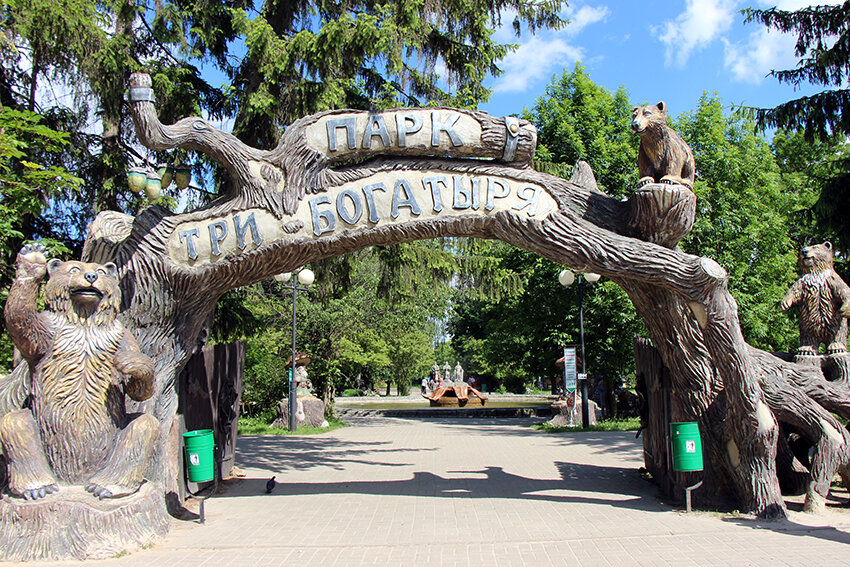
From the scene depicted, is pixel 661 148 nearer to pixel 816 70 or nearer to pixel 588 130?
pixel 816 70

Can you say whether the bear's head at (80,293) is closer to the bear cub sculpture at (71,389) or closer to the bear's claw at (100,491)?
the bear cub sculpture at (71,389)

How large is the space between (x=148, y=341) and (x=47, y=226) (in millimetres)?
6260

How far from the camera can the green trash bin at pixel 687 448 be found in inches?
252

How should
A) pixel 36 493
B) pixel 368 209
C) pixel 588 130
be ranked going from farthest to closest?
pixel 588 130, pixel 368 209, pixel 36 493

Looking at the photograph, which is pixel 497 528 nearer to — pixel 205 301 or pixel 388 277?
pixel 205 301

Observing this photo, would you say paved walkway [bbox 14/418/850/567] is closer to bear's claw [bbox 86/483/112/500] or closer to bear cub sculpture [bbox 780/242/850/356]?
bear's claw [bbox 86/483/112/500]

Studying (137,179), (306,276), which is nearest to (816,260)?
(137,179)

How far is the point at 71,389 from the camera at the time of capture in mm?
5359

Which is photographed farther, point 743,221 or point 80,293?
point 743,221

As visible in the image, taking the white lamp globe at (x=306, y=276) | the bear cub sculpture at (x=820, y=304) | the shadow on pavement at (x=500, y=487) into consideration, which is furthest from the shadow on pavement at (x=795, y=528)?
the white lamp globe at (x=306, y=276)

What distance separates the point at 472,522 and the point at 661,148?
4.46 m

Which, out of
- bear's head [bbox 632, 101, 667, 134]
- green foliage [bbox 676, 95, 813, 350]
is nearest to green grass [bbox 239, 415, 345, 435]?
green foliage [bbox 676, 95, 813, 350]

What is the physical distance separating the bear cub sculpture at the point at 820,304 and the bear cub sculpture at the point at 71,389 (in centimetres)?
732

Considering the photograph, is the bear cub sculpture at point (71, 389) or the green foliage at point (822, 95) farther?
the green foliage at point (822, 95)
